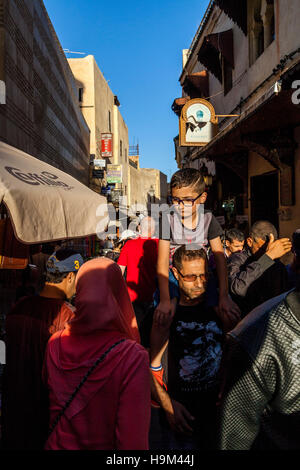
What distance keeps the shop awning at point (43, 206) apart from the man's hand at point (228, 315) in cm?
131

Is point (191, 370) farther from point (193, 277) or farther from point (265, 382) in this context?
point (265, 382)

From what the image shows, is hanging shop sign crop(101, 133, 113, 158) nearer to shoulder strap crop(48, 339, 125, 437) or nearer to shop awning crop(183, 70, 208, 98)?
shop awning crop(183, 70, 208, 98)

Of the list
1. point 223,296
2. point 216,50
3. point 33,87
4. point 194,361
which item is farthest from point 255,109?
point 216,50

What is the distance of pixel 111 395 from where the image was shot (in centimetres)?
147

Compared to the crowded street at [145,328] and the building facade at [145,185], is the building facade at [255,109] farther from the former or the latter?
the building facade at [145,185]

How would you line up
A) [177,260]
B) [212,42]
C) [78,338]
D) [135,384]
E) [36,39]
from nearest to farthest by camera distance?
[135,384], [78,338], [177,260], [36,39], [212,42]

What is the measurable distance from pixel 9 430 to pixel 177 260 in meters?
1.50

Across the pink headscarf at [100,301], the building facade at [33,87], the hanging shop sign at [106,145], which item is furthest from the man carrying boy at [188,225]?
the hanging shop sign at [106,145]

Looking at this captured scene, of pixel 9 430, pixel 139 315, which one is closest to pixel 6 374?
pixel 9 430

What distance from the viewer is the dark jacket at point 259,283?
302 centimetres

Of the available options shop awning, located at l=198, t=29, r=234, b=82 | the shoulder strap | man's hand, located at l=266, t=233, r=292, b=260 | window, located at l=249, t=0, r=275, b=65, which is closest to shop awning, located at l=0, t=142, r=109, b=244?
the shoulder strap

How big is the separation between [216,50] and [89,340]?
14297 millimetres
